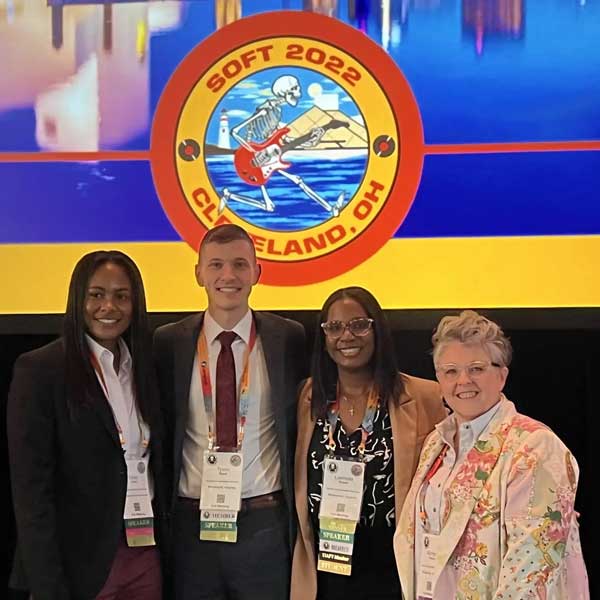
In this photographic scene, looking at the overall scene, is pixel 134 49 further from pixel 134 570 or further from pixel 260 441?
pixel 134 570

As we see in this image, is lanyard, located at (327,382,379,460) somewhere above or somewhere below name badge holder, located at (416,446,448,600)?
above

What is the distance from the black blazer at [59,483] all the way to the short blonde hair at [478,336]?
1.02 m

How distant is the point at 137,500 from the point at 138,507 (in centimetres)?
2

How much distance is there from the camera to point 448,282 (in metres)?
3.58

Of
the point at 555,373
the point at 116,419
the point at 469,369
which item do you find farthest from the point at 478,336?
the point at 555,373

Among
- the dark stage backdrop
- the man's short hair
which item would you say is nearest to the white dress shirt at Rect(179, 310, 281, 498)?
the man's short hair

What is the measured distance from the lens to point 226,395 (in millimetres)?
2746

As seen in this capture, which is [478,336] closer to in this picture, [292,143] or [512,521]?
[512,521]

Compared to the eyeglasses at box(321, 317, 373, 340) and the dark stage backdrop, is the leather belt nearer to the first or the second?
the eyeglasses at box(321, 317, 373, 340)

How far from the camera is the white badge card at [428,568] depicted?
2234 mm

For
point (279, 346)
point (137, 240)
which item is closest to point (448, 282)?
point (279, 346)

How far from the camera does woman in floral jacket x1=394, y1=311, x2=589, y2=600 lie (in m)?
2.08

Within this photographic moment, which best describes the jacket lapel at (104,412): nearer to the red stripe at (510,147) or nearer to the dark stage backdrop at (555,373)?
the dark stage backdrop at (555,373)

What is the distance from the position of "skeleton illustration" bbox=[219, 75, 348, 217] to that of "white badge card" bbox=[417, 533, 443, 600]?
1.74 metres
